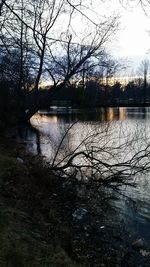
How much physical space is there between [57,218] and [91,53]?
13.5 metres

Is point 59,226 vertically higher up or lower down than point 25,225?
lower down

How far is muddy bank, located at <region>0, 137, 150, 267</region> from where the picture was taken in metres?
6.34

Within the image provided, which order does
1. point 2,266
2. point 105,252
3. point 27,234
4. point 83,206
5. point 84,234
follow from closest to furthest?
point 2,266, point 27,234, point 105,252, point 84,234, point 83,206

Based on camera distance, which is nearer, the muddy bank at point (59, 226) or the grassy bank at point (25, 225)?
the grassy bank at point (25, 225)

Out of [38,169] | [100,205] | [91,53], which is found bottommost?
[100,205]

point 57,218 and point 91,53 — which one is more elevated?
point 91,53

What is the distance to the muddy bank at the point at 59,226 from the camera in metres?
6.34

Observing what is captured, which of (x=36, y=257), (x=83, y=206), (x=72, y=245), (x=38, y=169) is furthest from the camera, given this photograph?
(x=38, y=169)

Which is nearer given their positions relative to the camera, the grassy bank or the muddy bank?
the grassy bank

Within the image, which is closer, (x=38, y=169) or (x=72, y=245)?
(x=72, y=245)

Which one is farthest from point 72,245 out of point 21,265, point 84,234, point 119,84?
point 119,84

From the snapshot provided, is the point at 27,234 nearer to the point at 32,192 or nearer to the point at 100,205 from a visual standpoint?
the point at 32,192

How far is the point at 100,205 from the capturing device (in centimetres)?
1184

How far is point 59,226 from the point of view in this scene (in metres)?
8.66
